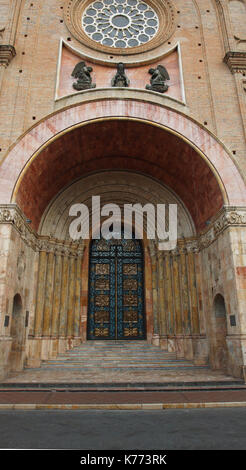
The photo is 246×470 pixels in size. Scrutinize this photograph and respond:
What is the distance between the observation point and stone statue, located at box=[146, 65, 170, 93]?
445 inches

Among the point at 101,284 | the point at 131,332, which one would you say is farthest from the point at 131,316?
the point at 101,284

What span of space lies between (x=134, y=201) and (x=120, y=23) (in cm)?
776

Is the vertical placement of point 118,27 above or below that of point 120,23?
below

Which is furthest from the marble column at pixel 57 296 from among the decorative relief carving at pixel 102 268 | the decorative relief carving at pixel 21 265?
the decorative relief carving at pixel 102 268

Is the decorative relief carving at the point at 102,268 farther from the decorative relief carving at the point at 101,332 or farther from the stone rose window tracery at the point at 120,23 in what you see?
the stone rose window tracery at the point at 120,23

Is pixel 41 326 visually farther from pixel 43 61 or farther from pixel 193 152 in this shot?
pixel 43 61

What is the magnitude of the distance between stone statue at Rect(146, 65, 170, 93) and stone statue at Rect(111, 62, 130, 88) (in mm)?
825

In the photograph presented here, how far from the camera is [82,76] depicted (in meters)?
11.4

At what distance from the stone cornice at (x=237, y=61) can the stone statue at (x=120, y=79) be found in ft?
12.8

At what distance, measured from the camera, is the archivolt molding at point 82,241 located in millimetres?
9305

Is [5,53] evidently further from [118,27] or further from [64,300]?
→ [64,300]

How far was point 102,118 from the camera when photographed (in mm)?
10594

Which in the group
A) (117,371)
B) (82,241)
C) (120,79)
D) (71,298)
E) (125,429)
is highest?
(120,79)
